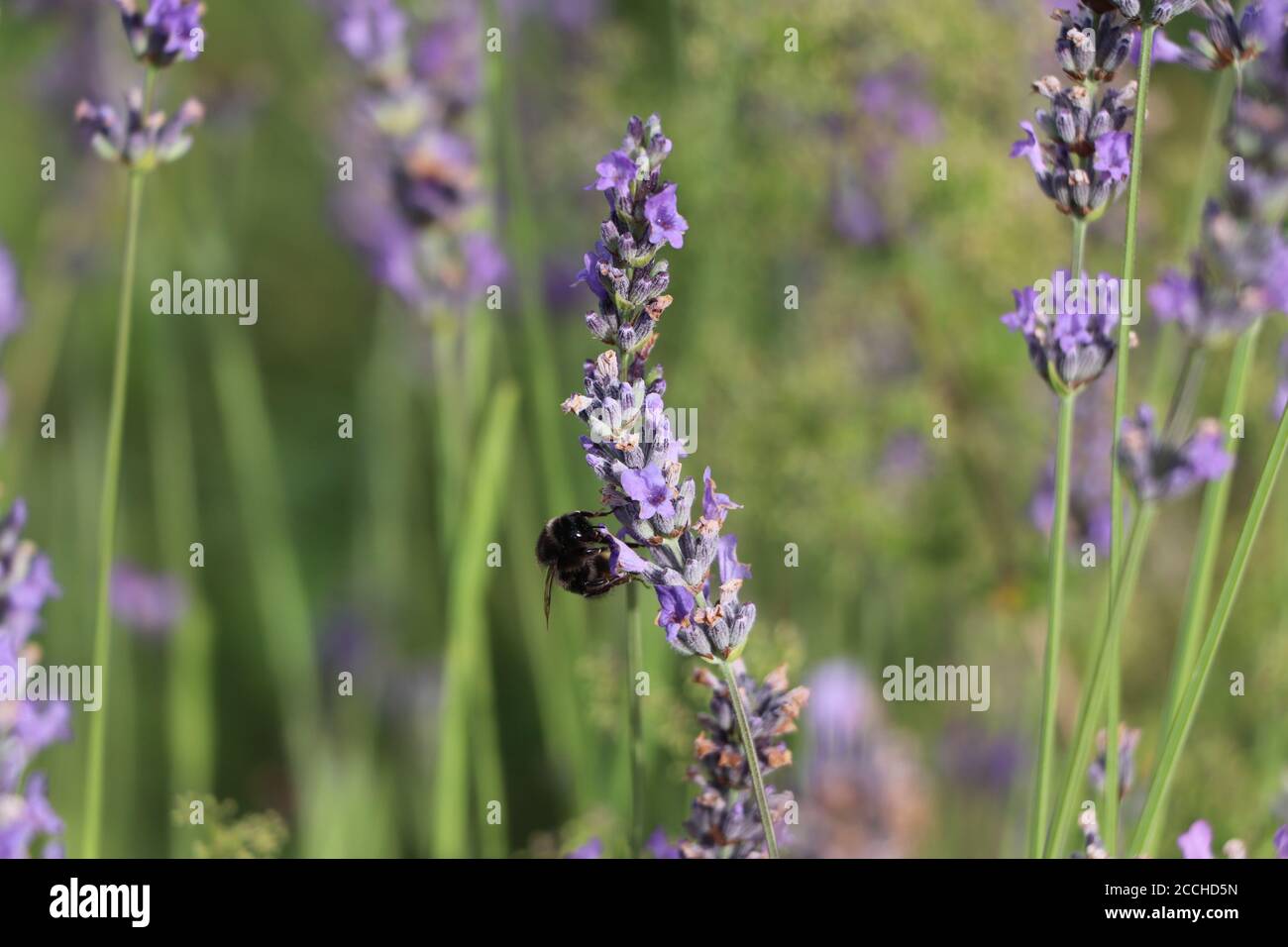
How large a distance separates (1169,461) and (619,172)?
24.1 inches

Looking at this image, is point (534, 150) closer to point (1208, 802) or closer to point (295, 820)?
point (295, 820)

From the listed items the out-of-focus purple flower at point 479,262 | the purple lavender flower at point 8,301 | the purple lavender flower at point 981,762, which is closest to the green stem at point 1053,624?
the out-of-focus purple flower at point 479,262

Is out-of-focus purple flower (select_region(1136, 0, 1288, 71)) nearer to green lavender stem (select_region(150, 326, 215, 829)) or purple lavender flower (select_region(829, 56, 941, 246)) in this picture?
purple lavender flower (select_region(829, 56, 941, 246))

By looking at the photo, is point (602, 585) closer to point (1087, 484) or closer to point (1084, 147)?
point (1084, 147)

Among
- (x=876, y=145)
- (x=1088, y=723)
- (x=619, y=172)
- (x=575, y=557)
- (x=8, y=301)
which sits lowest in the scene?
(x=1088, y=723)

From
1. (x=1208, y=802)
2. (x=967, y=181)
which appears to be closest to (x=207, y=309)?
(x=967, y=181)

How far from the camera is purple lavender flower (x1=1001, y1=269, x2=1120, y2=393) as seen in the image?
105 cm

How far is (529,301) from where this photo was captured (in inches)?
76.4

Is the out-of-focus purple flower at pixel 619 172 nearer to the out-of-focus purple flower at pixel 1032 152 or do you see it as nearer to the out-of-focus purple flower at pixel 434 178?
the out-of-focus purple flower at pixel 1032 152

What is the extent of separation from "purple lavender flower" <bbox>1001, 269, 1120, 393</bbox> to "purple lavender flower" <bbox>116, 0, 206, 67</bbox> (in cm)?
85

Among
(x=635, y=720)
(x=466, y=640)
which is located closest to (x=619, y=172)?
(x=635, y=720)

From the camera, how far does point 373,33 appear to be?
2.01m

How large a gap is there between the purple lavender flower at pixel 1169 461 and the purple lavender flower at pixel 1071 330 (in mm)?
131

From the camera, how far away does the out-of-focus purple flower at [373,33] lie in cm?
199
